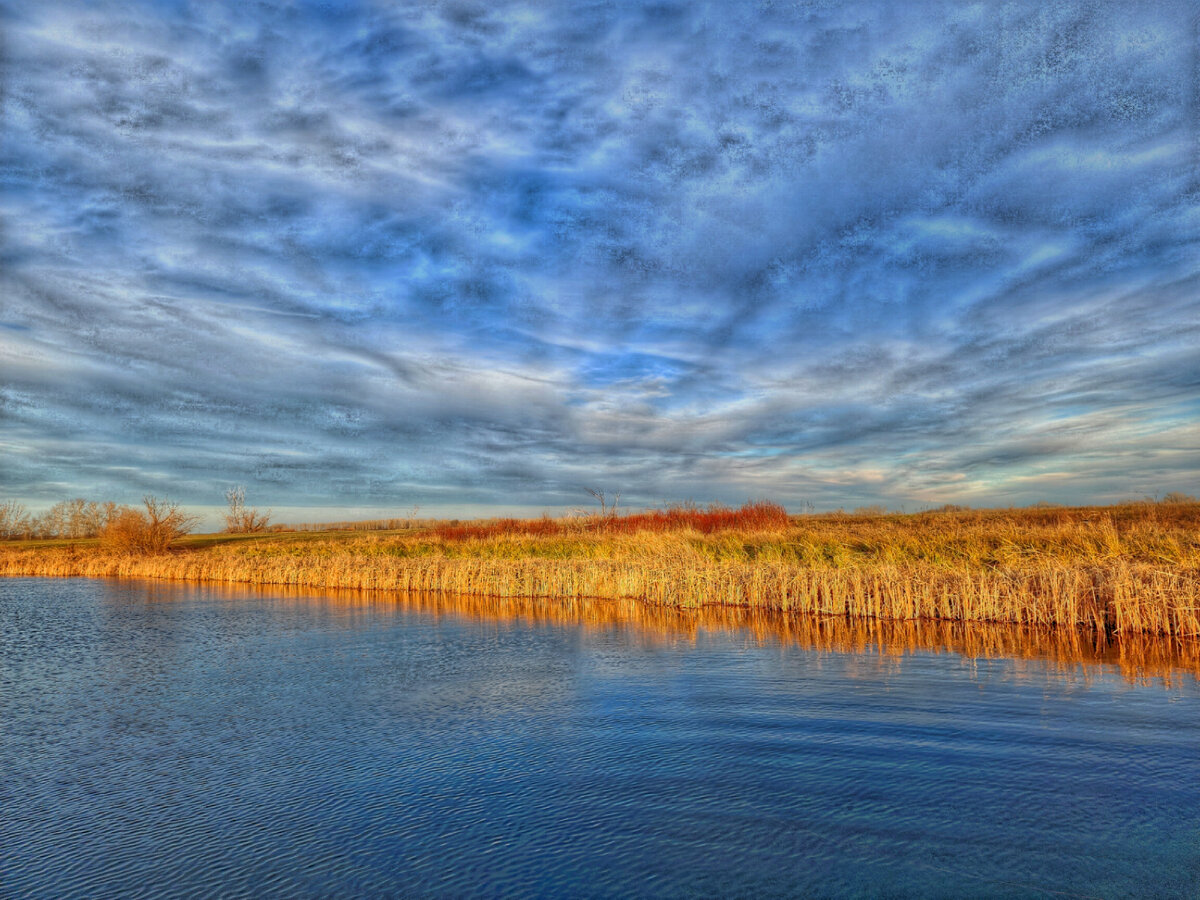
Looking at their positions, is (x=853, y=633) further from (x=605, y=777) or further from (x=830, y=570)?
(x=605, y=777)

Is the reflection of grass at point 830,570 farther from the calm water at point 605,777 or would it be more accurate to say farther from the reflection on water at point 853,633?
the calm water at point 605,777

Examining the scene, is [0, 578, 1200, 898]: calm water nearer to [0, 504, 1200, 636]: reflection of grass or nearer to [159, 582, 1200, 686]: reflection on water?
[159, 582, 1200, 686]: reflection on water

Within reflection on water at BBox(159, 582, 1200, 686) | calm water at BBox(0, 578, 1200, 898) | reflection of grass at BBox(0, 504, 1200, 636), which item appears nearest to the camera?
calm water at BBox(0, 578, 1200, 898)

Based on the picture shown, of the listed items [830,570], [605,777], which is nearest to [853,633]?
[830,570]

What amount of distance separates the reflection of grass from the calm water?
3.96m

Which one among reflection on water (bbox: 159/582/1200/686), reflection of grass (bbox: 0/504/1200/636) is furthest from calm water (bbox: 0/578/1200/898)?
reflection of grass (bbox: 0/504/1200/636)

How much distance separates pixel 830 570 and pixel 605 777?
1308cm

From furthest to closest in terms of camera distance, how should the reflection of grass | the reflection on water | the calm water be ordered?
the reflection of grass < the reflection on water < the calm water

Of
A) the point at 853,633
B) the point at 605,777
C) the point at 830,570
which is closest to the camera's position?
the point at 605,777

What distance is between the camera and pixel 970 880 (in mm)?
4559

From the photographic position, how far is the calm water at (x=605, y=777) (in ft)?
15.6

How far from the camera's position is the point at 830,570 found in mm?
18125

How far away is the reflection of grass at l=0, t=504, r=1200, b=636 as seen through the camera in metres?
13.8

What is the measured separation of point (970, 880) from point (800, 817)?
1249 millimetres
